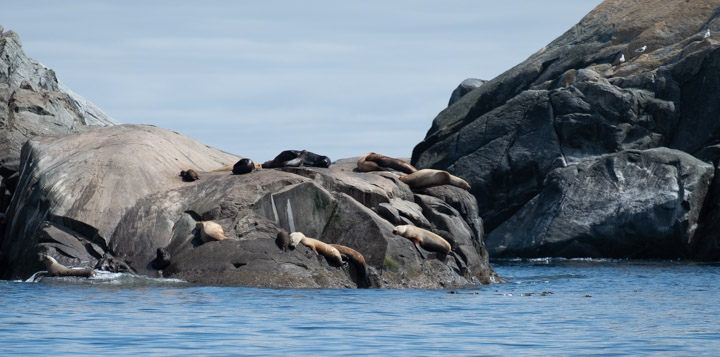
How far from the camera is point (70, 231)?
2011 cm

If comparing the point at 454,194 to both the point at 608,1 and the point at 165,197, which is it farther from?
the point at 608,1

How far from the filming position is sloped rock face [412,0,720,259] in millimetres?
39562

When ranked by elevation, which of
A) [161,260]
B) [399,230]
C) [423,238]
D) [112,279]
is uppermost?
[399,230]

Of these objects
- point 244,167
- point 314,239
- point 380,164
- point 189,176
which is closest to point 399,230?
point 314,239

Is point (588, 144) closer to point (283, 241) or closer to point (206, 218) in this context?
point (206, 218)

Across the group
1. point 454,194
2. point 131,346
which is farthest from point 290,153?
point 131,346

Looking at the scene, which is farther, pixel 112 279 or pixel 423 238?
pixel 423 238

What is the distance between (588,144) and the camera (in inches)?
1780

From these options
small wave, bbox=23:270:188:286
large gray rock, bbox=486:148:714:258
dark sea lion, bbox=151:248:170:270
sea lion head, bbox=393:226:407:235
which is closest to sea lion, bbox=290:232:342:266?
sea lion head, bbox=393:226:407:235

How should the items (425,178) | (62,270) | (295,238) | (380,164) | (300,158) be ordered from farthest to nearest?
(380,164), (425,178), (300,158), (295,238), (62,270)

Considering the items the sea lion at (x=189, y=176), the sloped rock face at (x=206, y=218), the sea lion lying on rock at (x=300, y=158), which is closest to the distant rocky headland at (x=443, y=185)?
the sloped rock face at (x=206, y=218)

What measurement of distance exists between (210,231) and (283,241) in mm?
1547

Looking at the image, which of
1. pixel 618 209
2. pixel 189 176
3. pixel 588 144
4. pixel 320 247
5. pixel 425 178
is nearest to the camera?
pixel 320 247

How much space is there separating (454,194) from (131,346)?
1519 cm
